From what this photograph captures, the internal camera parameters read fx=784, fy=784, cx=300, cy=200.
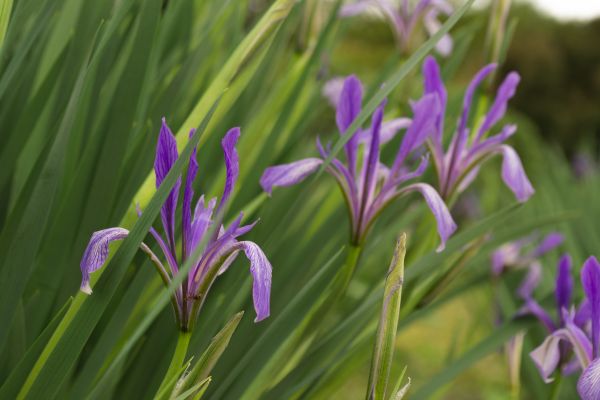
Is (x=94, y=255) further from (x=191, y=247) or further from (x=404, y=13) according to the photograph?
(x=404, y=13)

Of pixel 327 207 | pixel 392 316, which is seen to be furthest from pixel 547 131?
pixel 392 316

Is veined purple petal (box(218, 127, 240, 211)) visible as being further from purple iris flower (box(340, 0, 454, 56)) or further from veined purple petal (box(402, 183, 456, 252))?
purple iris flower (box(340, 0, 454, 56))

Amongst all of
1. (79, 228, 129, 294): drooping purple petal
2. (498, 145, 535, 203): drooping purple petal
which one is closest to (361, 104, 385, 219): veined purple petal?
(498, 145, 535, 203): drooping purple petal

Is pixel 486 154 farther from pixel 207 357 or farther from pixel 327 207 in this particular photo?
pixel 207 357

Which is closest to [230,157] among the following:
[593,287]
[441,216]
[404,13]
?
[441,216]

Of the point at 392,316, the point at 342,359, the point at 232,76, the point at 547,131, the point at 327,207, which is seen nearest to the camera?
the point at 392,316

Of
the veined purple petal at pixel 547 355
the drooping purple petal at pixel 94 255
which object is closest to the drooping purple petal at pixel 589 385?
the veined purple petal at pixel 547 355
